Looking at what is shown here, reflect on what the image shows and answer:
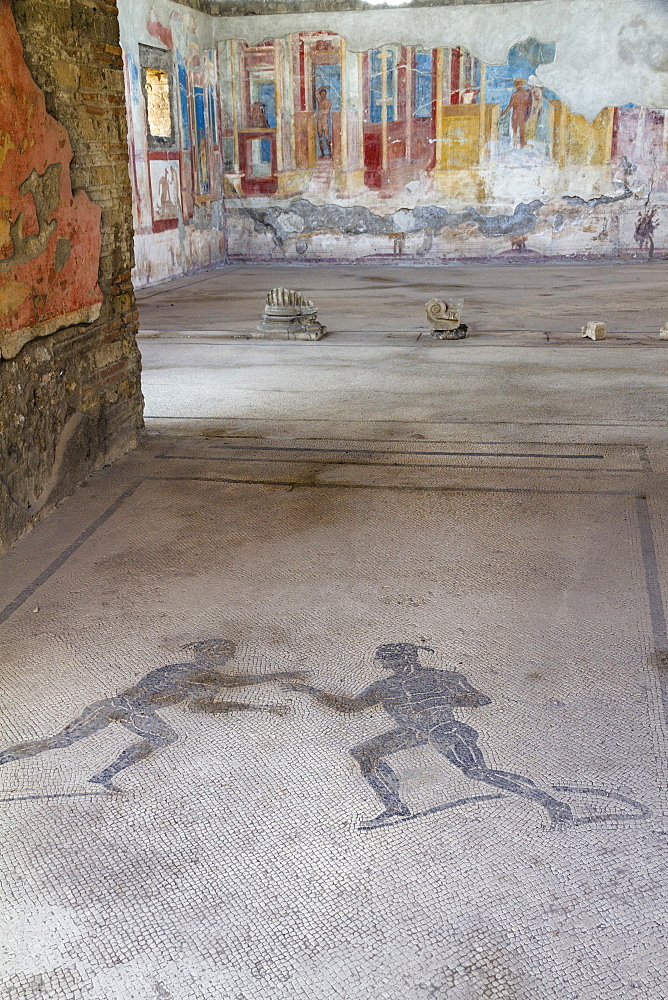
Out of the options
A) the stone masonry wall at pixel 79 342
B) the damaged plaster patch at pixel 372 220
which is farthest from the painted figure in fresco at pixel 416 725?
the damaged plaster patch at pixel 372 220

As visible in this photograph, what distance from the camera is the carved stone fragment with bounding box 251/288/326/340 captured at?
777 cm

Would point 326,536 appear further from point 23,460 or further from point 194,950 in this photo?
point 194,950

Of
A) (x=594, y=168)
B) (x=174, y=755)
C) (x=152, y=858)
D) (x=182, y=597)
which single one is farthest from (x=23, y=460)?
(x=594, y=168)

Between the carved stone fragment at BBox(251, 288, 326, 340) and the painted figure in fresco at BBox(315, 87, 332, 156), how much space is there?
6.67 meters

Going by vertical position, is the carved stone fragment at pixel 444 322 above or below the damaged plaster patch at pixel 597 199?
below

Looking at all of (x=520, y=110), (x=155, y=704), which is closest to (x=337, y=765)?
(x=155, y=704)

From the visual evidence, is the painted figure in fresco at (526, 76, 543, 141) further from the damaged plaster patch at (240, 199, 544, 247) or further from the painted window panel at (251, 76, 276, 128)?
the painted window panel at (251, 76, 276, 128)

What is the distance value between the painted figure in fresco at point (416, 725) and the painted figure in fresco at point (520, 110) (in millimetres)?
12162

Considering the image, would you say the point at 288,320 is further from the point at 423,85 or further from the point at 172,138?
the point at 423,85

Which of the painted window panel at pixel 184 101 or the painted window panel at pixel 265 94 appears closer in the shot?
the painted window panel at pixel 184 101

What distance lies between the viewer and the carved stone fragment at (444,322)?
7.62 m

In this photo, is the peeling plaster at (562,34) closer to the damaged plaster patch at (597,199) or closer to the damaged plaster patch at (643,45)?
the damaged plaster patch at (643,45)

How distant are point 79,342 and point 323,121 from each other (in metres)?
10.8

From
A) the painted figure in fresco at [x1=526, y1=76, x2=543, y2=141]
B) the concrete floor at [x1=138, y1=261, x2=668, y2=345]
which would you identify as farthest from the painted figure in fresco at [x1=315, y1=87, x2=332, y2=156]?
the painted figure in fresco at [x1=526, y1=76, x2=543, y2=141]
